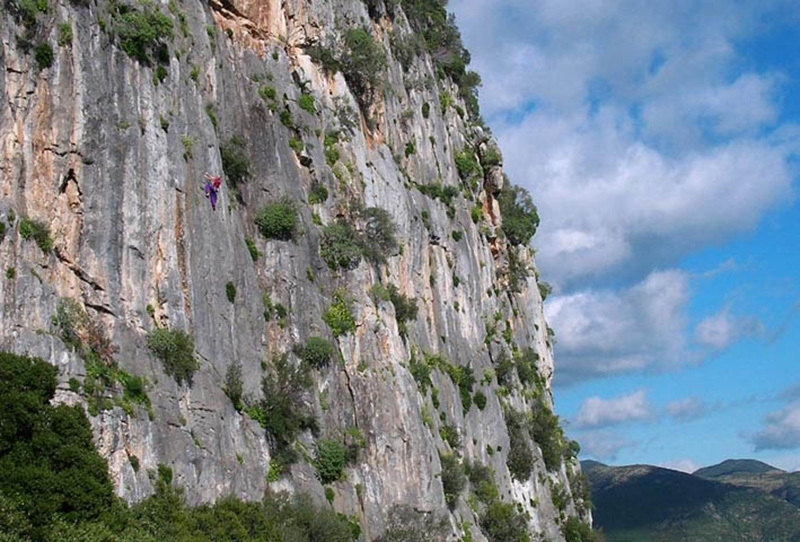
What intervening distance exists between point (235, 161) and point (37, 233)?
11875 mm

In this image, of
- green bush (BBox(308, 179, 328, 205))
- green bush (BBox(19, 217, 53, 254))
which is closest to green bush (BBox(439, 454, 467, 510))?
green bush (BBox(308, 179, 328, 205))

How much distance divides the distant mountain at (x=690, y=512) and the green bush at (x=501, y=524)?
11158cm

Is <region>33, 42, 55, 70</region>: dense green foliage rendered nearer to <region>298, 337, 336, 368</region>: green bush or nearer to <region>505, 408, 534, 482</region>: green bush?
<region>298, 337, 336, 368</region>: green bush

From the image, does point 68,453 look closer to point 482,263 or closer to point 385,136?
point 385,136

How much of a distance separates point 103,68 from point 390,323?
17578mm

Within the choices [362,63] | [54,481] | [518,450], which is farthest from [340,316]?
[518,450]

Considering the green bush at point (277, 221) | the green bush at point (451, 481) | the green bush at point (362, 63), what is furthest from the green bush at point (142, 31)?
the green bush at point (451, 481)

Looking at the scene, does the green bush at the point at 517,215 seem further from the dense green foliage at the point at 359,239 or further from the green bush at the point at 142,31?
the green bush at the point at 142,31

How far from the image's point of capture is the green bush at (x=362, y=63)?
156 ft

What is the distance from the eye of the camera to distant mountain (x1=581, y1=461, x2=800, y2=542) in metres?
159

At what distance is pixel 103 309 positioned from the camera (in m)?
27.3

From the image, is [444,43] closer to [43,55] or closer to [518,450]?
[518,450]

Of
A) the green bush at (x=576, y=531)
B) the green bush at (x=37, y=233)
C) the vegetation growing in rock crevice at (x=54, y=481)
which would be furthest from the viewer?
the green bush at (x=576, y=531)

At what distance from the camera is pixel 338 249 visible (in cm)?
4028
